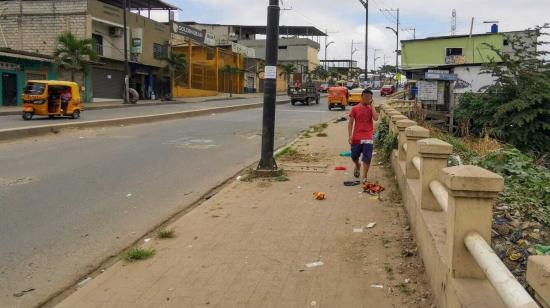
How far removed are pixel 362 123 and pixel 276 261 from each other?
498 cm

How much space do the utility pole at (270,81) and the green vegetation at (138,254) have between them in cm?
485

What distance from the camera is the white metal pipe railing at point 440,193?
15.0 feet

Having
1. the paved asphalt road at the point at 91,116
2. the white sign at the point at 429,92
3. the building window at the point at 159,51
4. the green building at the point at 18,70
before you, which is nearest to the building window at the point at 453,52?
the white sign at the point at 429,92

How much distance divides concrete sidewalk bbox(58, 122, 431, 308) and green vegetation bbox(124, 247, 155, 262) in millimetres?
90

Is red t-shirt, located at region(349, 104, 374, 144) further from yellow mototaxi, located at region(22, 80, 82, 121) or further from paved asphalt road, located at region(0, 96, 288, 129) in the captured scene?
yellow mototaxi, located at region(22, 80, 82, 121)

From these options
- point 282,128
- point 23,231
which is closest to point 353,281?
point 23,231

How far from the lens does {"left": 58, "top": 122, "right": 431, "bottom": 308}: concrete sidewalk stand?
461 cm

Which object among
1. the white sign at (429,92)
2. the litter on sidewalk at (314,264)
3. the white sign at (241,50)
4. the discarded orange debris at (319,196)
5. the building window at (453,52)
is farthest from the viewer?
the white sign at (241,50)

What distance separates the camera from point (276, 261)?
554 centimetres

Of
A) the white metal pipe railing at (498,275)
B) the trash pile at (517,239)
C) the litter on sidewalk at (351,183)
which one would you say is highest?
the white metal pipe railing at (498,275)

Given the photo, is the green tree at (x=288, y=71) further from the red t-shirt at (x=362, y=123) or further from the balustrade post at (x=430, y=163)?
the balustrade post at (x=430, y=163)

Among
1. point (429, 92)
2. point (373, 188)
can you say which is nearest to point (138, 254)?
point (373, 188)

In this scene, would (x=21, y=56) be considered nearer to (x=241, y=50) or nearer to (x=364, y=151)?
(x=364, y=151)

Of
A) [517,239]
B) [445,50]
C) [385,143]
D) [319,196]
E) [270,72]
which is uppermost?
[445,50]
